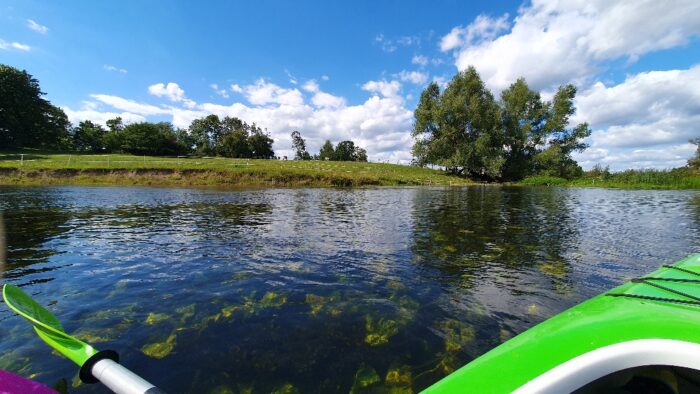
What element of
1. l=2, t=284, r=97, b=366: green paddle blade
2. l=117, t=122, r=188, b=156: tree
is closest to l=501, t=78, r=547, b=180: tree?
l=2, t=284, r=97, b=366: green paddle blade

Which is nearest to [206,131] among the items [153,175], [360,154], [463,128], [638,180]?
[360,154]

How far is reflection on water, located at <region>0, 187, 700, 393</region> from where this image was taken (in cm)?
491

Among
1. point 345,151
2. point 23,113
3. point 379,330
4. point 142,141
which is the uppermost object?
point 23,113

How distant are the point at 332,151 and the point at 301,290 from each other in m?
138

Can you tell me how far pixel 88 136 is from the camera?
105 m

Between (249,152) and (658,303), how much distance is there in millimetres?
110318

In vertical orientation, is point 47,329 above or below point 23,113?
below

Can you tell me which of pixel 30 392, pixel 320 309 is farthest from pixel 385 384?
pixel 30 392

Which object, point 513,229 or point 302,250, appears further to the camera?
point 513,229

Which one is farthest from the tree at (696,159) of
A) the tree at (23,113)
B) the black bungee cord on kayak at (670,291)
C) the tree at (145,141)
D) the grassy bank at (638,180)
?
the tree at (23,113)

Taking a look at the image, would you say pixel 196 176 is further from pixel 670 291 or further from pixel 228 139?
pixel 228 139

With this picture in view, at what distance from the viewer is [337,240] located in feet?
43.3

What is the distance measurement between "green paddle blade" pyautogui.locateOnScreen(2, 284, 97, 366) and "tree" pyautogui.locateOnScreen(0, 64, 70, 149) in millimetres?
103493

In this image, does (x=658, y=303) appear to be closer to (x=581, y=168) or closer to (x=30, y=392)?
(x=30, y=392)
